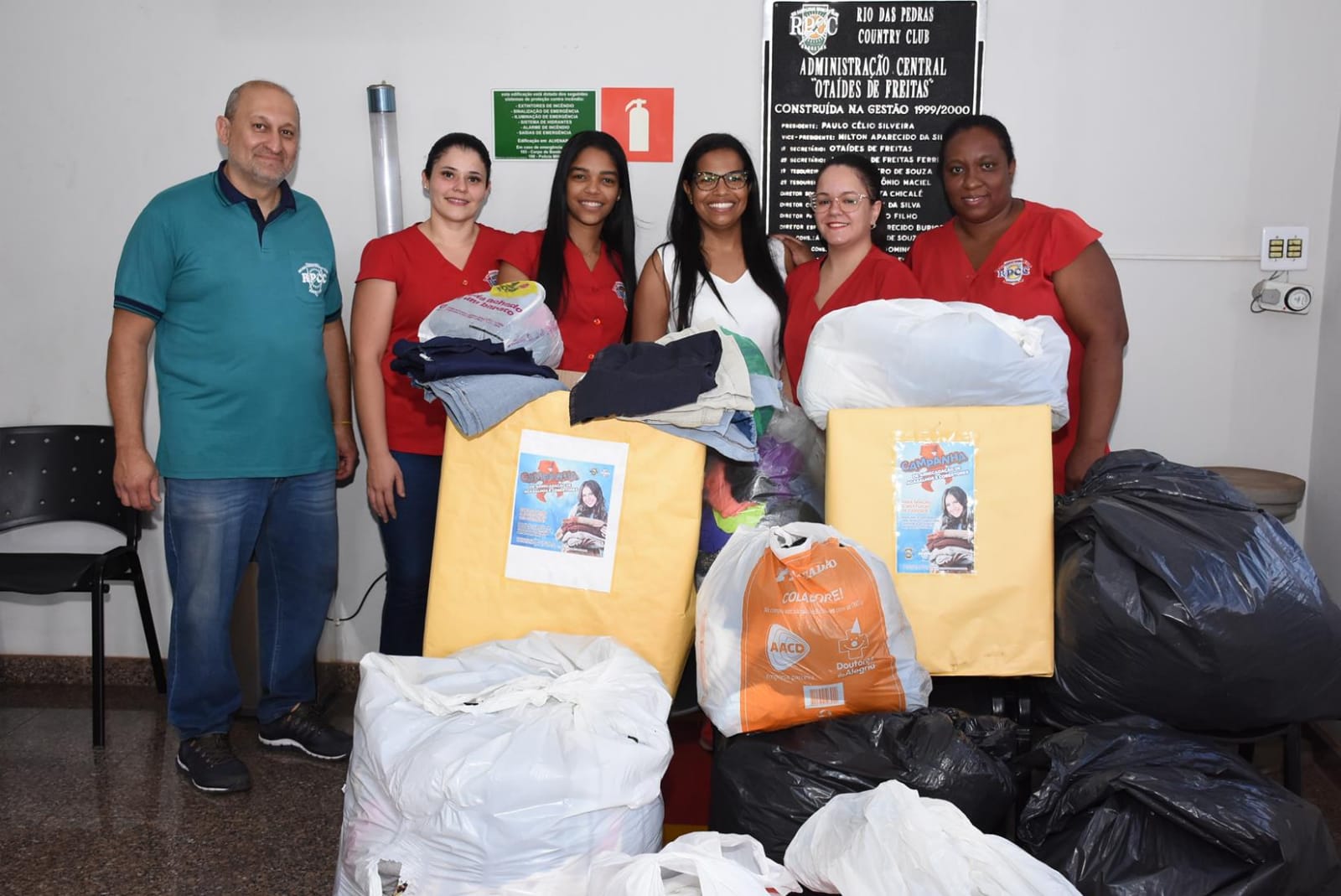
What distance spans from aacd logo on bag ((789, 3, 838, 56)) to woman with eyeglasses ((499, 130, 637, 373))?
27.9 inches

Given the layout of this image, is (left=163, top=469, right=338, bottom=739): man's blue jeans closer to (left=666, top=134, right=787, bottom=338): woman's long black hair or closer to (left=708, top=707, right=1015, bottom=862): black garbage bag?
(left=666, top=134, right=787, bottom=338): woman's long black hair

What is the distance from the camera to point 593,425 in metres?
1.87

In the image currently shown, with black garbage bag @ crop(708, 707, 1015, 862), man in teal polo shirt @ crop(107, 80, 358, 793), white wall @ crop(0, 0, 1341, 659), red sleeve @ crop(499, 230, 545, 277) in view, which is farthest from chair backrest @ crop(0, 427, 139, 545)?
black garbage bag @ crop(708, 707, 1015, 862)

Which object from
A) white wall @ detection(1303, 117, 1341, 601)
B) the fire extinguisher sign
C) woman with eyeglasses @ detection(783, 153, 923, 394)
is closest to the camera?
woman with eyeglasses @ detection(783, 153, 923, 394)

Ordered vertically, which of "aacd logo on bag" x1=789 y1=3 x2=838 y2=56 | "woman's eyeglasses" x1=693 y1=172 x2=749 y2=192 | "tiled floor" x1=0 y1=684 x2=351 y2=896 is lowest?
"tiled floor" x1=0 y1=684 x2=351 y2=896

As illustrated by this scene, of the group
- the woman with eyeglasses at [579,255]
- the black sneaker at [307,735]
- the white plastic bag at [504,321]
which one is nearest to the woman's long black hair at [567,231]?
the woman with eyeglasses at [579,255]

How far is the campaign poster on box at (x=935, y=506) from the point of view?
1851 mm

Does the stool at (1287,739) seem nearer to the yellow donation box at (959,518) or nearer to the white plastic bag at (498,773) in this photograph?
the yellow donation box at (959,518)

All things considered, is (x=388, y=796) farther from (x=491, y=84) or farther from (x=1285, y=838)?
(x=491, y=84)

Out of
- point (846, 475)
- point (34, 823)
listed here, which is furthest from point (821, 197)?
point (34, 823)

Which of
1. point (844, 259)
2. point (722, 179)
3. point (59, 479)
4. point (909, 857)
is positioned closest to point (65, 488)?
point (59, 479)

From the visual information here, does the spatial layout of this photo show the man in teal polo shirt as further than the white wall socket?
No

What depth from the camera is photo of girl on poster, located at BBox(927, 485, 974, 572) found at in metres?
1.85

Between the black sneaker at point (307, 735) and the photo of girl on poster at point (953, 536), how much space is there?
1.71 m
